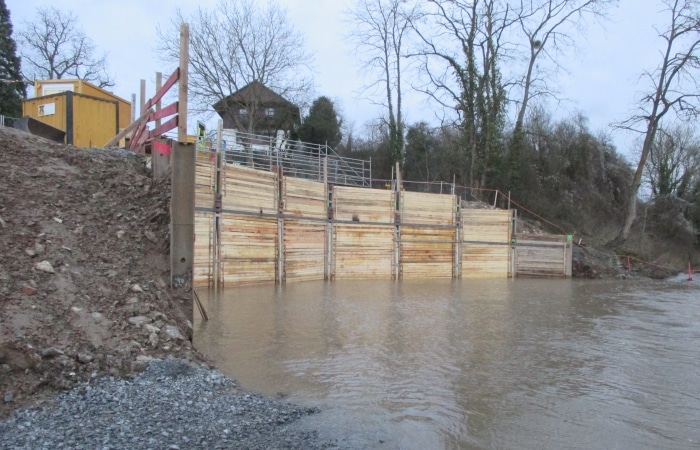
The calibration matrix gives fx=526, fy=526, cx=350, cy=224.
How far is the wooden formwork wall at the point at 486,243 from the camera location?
21969 mm

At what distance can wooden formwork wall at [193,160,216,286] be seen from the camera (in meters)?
14.6

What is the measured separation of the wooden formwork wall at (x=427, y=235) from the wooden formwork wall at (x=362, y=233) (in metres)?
0.64

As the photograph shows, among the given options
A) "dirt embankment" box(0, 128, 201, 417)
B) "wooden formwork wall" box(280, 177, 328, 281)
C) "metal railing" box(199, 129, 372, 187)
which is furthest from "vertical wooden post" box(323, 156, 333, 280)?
"dirt embankment" box(0, 128, 201, 417)

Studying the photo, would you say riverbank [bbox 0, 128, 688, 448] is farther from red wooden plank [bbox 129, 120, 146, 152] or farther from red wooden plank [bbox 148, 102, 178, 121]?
red wooden plank [bbox 129, 120, 146, 152]

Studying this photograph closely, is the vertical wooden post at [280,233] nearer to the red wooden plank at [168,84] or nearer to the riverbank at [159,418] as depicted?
the red wooden plank at [168,84]

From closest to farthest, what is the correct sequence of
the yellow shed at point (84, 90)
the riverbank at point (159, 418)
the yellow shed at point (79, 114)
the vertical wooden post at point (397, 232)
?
the riverbank at point (159, 418) → the yellow shed at point (79, 114) → the yellow shed at point (84, 90) → the vertical wooden post at point (397, 232)

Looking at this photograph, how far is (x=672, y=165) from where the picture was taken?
36188 millimetres

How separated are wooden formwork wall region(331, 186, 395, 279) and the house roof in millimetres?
13981

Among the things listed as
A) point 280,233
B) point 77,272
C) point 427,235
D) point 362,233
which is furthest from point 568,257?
point 77,272

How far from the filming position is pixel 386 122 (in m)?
32.8

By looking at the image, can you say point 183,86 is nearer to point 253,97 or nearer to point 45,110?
point 45,110

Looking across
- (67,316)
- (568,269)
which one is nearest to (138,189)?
(67,316)

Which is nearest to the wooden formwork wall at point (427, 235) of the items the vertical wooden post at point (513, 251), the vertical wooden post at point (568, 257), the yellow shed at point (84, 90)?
the vertical wooden post at point (513, 251)

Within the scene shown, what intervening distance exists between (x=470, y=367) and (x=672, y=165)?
36.2 metres
